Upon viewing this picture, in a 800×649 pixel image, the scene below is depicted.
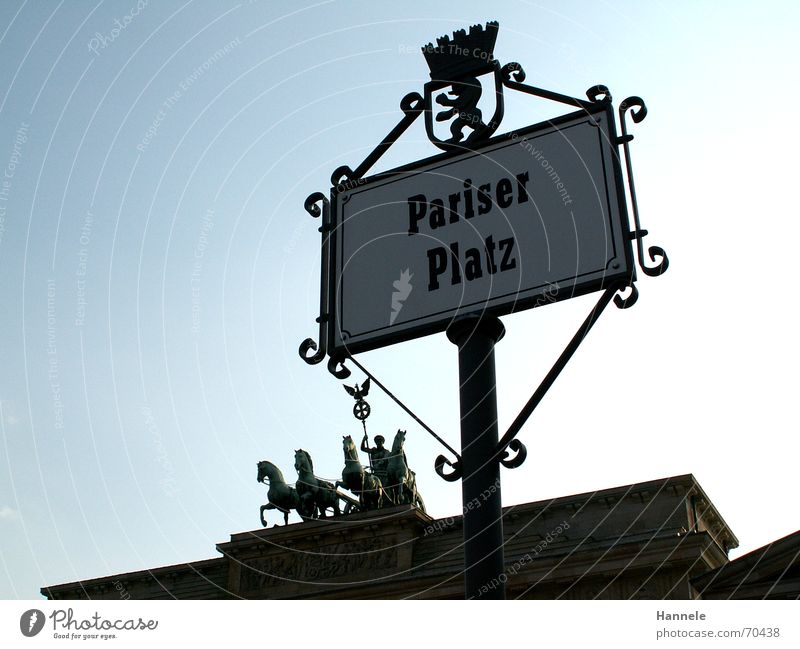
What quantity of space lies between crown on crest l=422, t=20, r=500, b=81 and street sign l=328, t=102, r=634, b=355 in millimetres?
391

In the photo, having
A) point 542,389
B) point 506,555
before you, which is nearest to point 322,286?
point 542,389

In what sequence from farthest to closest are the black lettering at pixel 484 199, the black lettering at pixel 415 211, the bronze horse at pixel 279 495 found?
the bronze horse at pixel 279 495 < the black lettering at pixel 415 211 < the black lettering at pixel 484 199

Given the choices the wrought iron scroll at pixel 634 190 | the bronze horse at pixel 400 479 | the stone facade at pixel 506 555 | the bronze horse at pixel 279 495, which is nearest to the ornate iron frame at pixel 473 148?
the wrought iron scroll at pixel 634 190

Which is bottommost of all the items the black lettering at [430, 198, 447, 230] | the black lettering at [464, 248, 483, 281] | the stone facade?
the black lettering at [464, 248, 483, 281]

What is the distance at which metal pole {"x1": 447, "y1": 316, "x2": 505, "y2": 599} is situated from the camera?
287cm

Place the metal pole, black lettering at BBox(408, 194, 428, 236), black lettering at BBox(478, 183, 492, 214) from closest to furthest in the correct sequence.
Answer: the metal pole → black lettering at BBox(478, 183, 492, 214) → black lettering at BBox(408, 194, 428, 236)

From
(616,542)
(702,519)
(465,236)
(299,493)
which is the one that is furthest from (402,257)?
Answer: (299,493)

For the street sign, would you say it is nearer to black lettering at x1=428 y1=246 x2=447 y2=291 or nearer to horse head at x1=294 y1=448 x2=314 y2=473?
black lettering at x1=428 y1=246 x2=447 y2=291

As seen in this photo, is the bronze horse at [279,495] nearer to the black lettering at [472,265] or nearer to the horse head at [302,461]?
the horse head at [302,461]

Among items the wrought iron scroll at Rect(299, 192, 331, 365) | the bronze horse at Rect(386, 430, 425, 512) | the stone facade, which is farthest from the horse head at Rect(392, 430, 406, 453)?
the wrought iron scroll at Rect(299, 192, 331, 365)

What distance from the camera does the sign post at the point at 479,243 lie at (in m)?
3.05

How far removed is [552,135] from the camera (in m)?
3.32

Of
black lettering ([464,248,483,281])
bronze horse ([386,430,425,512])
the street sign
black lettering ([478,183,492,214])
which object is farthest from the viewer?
bronze horse ([386,430,425,512])

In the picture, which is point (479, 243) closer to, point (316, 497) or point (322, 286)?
point (322, 286)
